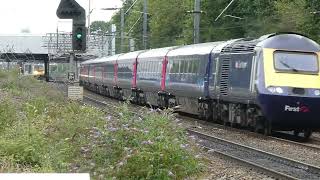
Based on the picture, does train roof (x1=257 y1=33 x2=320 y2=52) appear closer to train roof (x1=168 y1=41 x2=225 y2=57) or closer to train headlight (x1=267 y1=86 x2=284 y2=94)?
train headlight (x1=267 y1=86 x2=284 y2=94)

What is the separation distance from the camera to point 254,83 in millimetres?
18156

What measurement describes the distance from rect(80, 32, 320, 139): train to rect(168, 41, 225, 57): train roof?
2 centimetres

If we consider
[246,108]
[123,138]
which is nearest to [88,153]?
[123,138]

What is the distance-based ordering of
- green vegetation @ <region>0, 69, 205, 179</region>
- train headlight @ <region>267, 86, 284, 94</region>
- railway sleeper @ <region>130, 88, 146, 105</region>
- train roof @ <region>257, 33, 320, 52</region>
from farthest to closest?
railway sleeper @ <region>130, 88, 146, 105</region>
train roof @ <region>257, 33, 320, 52</region>
train headlight @ <region>267, 86, 284, 94</region>
green vegetation @ <region>0, 69, 205, 179</region>

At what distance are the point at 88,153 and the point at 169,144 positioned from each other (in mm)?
2083

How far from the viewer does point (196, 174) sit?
10250mm

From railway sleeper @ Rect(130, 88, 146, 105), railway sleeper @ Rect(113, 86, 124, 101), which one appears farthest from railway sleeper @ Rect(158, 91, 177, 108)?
railway sleeper @ Rect(113, 86, 124, 101)

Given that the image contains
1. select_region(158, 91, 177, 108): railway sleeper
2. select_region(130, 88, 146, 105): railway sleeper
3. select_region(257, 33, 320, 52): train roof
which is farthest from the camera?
select_region(130, 88, 146, 105): railway sleeper

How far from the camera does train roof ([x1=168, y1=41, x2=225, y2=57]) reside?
23.7 m

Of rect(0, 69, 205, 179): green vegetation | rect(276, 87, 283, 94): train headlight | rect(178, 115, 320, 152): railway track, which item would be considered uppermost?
rect(276, 87, 283, 94): train headlight

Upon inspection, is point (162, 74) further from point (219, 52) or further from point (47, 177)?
point (47, 177)

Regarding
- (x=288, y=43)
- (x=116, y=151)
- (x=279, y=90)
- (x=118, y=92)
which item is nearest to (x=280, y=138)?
(x=279, y=90)

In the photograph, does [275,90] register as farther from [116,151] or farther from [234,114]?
[116,151]

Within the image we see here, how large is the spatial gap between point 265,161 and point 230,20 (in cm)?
3748
